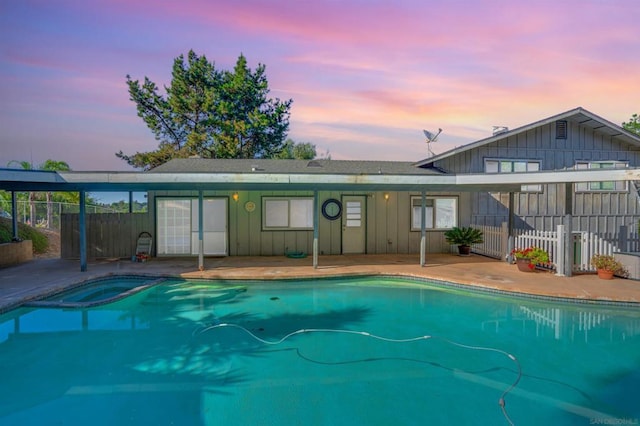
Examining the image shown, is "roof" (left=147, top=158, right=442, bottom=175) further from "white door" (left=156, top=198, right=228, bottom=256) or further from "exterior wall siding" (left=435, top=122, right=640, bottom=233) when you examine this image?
"exterior wall siding" (left=435, top=122, right=640, bottom=233)

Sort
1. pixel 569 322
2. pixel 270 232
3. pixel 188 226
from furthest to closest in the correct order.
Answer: pixel 270 232, pixel 188 226, pixel 569 322

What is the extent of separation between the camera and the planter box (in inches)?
366

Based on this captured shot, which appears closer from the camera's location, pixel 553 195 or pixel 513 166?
pixel 513 166

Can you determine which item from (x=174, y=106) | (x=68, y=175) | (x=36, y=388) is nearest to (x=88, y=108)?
(x=174, y=106)

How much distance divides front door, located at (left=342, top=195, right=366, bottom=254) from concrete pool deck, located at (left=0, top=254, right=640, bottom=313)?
58 centimetres

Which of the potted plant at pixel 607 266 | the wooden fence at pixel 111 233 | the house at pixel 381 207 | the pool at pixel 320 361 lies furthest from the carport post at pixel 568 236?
the wooden fence at pixel 111 233

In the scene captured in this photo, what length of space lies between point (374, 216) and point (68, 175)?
7907 millimetres

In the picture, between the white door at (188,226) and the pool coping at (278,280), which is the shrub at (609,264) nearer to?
the pool coping at (278,280)

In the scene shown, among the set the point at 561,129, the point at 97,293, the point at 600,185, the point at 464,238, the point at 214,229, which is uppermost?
the point at 561,129

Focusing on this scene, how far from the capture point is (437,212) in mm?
11359

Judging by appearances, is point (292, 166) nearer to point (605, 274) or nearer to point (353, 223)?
point (353, 223)

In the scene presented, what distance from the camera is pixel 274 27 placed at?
31.4 ft

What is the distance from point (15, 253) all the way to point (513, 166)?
→ 48.5 feet

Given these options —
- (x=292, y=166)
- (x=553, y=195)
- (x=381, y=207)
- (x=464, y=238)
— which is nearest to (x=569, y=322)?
(x=464, y=238)
